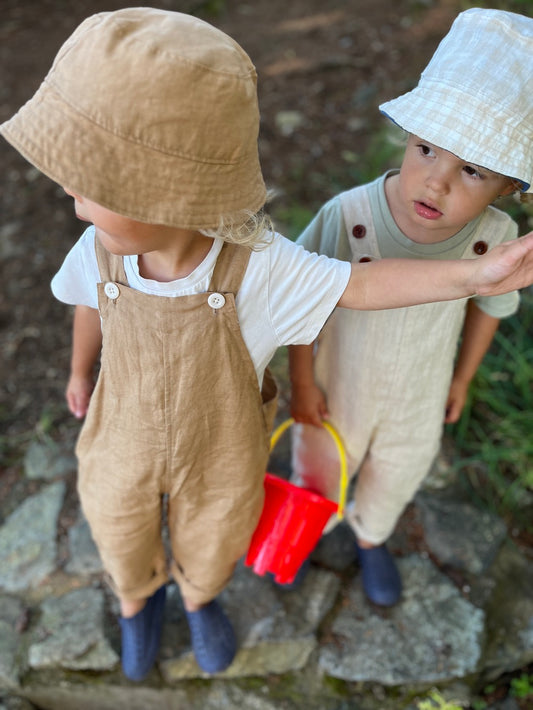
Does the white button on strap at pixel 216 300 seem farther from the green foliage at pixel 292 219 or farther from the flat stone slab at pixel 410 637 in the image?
the green foliage at pixel 292 219

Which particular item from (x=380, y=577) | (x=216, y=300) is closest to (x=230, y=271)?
(x=216, y=300)

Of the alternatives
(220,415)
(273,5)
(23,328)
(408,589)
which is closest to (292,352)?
(220,415)

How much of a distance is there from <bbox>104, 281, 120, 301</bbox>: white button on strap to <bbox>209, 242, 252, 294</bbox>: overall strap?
18 centimetres

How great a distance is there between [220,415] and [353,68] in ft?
12.0

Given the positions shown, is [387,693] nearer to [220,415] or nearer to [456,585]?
[456,585]

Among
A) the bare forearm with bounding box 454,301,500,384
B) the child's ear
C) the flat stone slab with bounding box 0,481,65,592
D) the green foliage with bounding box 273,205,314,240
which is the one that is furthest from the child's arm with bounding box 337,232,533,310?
the green foliage with bounding box 273,205,314,240

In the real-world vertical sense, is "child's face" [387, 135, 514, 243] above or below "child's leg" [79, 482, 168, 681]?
above

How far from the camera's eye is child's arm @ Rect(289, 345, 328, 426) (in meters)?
1.55

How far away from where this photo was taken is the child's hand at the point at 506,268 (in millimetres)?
1081

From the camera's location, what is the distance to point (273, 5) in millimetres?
5047

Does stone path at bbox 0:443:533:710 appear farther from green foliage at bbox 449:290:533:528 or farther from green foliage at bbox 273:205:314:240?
green foliage at bbox 273:205:314:240

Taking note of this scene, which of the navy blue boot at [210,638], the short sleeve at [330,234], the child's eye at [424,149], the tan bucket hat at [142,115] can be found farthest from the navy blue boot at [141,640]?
the child's eye at [424,149]

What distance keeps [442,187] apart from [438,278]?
199 millimetres

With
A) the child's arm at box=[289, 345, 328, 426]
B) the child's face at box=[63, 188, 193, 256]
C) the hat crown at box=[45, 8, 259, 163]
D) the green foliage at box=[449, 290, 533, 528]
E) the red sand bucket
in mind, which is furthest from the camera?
the green foliage at box=[449, 290, 533, 528]
